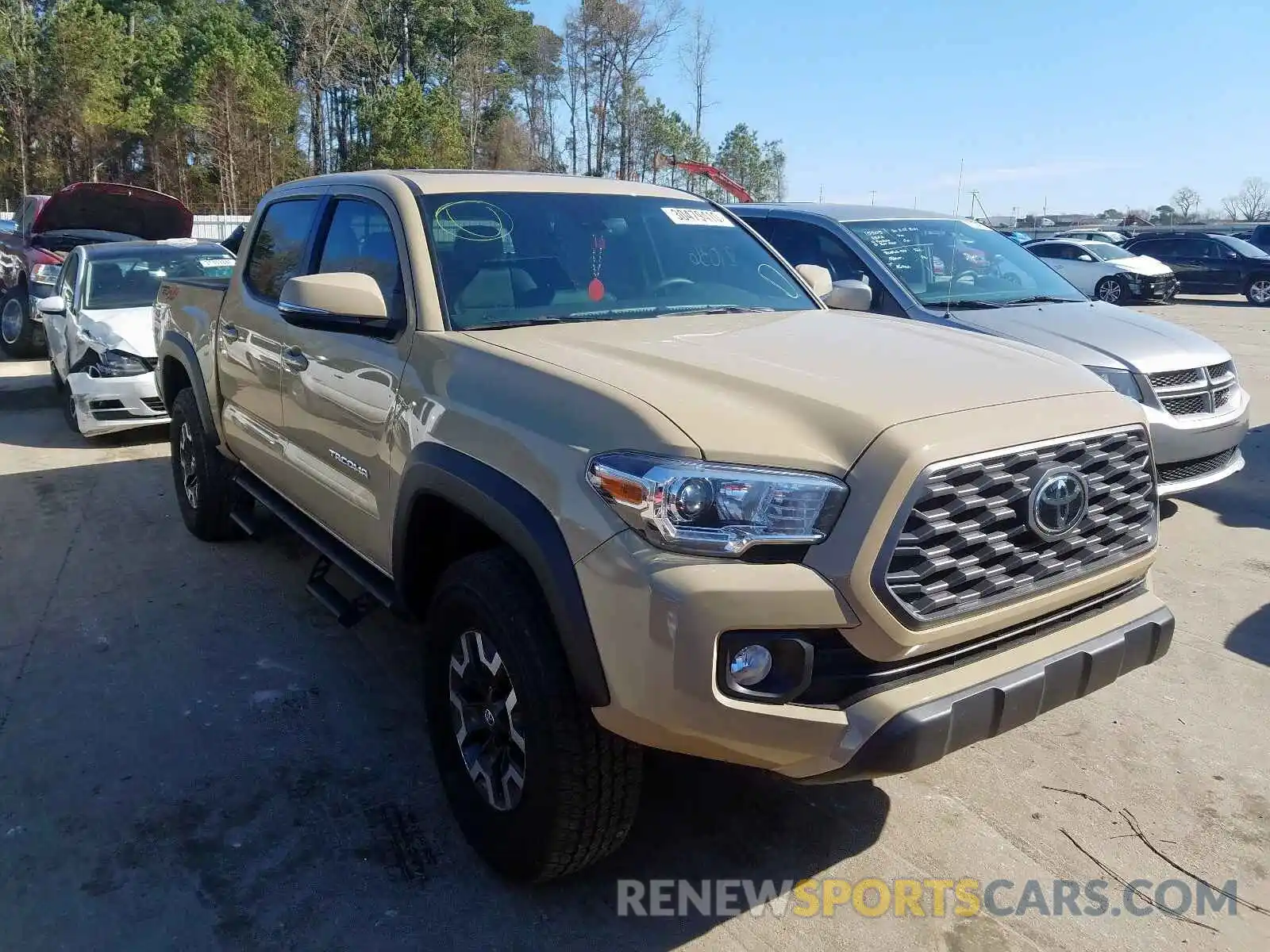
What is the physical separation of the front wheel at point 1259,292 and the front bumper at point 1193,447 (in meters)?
18.8

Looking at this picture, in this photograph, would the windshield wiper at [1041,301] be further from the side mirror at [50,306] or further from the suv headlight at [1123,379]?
the side mirror at [50,306]

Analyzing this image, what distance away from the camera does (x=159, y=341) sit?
6062 mm

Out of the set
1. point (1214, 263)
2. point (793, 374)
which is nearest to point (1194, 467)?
point (793, 374)

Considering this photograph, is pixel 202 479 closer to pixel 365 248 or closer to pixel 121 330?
pixel 365 248

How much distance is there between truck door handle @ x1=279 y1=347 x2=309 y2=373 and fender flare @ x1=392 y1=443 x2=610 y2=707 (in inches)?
45.1

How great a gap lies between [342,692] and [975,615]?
2544 millimetres

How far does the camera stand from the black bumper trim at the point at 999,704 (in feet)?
7.15

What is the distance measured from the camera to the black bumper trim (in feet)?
7.15

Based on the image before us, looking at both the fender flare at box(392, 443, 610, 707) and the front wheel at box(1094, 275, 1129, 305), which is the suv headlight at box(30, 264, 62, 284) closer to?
the fender flare at box(392, 443, 610, 707)

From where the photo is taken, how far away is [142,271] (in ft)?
29.7

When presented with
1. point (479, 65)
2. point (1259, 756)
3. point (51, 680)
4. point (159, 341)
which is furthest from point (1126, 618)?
point (479, 65)

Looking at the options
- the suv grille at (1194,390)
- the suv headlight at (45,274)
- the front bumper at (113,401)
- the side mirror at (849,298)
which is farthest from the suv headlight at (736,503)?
the suv headlight at (45,274)

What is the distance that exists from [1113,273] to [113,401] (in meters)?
19.0

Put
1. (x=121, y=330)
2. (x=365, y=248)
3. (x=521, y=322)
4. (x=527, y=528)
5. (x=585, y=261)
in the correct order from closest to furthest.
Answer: (x=527, y=528) < (x=521, y=322) < (x=585, y=261) < (x=365, y=248) < (x=121, y=330)
